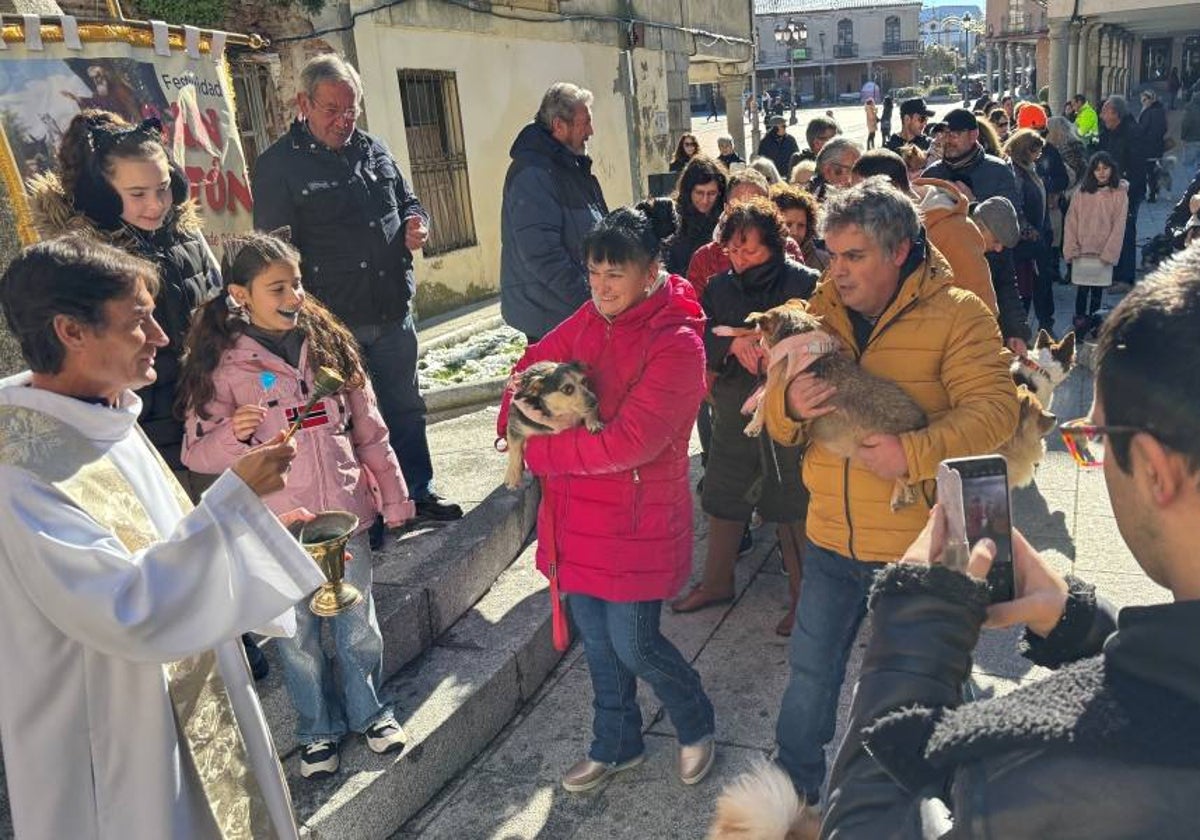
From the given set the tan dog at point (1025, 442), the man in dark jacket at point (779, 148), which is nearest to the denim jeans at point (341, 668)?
the tan dog at point (1025, 442)

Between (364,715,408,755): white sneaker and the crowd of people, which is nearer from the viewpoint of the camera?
the crowd of people

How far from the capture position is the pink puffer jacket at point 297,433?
3039 millimetres

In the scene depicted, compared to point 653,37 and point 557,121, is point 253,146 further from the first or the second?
point 653,37

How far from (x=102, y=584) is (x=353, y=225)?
111 inches

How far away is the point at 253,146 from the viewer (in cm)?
883

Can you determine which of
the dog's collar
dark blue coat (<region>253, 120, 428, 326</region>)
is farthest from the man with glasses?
dark blue coat (<region>253, 120, 428, 326</region>)

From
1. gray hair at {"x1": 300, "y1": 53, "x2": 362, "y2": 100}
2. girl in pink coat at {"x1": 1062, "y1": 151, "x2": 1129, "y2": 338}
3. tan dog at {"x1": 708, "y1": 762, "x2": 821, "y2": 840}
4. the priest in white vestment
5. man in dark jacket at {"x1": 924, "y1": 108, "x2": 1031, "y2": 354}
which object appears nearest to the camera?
tan dog at {"x1": 708, "y1": 762, "x2": 821, "y2": 840}

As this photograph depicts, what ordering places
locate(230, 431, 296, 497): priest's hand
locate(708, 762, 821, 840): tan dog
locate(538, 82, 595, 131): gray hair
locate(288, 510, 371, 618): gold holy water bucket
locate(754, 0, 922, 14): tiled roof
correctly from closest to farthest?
locate(708, 762, 821, 840): tan dog < locate(230, 431, 296, 497): priest's hand < locate(288, 510, 371, 618): gold holy water bucket < locate(538, 82, 595, 131): gray hair < locate(754, 0, 922, 14): tiled roof

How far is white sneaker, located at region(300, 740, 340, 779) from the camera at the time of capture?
311cm

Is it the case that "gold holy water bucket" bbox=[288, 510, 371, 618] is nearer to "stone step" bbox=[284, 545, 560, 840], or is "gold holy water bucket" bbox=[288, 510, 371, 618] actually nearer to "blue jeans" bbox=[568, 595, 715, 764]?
"stone step" bbox=[284, 545, 560, 840]

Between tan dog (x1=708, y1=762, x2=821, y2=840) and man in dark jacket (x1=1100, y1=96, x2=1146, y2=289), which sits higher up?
man in dark jacket (x1=1100, y1=96, x2=1146, y2=289)

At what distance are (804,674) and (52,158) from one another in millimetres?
3489

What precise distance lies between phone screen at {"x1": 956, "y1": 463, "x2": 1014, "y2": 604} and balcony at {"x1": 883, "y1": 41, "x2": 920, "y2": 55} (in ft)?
272

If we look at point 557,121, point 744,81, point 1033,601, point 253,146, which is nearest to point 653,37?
point 744,81
